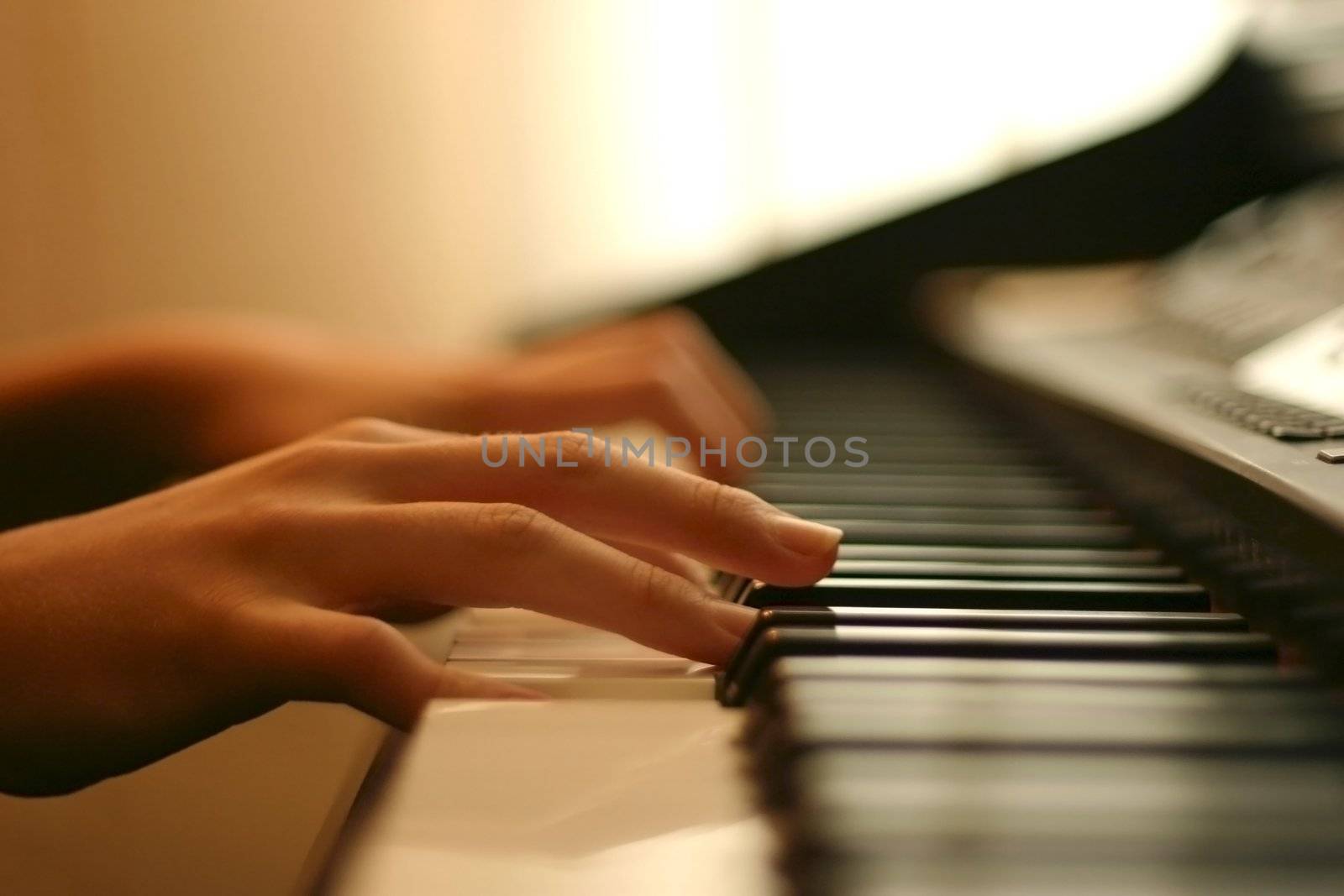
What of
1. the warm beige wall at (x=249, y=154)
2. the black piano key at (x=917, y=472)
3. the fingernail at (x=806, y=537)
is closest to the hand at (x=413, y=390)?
the black piano key at (x=917, y=472)

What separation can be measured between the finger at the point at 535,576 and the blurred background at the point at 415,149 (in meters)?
3.04

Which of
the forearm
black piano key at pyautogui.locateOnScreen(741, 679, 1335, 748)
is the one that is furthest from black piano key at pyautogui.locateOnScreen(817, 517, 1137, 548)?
the forearm

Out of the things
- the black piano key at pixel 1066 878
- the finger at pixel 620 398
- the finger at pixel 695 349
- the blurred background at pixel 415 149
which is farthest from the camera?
the blurred background at pixel 415 149

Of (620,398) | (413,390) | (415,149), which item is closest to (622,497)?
(620,398)

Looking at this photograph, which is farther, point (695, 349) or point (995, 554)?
point (695, 349)

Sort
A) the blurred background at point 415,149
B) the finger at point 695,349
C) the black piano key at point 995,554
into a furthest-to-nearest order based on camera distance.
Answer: the blurred background at point 415,149, the finger at point 695,349, the black piano key at point 995,554

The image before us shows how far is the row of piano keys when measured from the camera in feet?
0.97

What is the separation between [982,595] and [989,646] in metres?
0.08

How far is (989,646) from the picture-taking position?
1.56 feet

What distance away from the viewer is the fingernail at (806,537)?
533 millimetres

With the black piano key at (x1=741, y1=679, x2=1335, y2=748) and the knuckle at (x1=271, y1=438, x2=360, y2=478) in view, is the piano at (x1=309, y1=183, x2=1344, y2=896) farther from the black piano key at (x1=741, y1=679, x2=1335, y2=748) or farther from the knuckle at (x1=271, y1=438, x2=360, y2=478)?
the knuckle at (x1=271, y1=438, x2=360, y2=478)

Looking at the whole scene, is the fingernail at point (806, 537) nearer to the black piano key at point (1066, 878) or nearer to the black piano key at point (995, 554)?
the black piano key at point (995, 554)

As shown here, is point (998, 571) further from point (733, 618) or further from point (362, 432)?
point (362, 432)

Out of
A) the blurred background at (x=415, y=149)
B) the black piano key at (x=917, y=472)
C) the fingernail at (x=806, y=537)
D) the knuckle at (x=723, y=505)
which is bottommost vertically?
the black piano key at (x=917, y=472)
